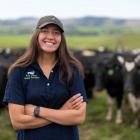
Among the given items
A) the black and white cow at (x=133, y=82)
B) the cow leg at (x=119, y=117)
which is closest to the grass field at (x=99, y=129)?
the cow leg at (x=119, y=117)

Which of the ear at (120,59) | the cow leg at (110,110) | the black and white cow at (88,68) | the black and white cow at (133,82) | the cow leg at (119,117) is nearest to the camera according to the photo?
the black and white cow at (133,82)

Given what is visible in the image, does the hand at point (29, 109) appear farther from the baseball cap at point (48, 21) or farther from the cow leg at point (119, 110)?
the cow leg at point (119, 110)

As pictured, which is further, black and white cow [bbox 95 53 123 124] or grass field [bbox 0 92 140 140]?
black and white cow [bbox 95 53 123 124]

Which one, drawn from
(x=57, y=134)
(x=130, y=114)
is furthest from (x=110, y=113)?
(x=57, y=134)

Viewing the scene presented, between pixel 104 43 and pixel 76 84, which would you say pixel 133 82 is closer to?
pixel 76 84

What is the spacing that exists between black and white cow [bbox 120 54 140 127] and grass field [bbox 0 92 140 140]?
383 mm

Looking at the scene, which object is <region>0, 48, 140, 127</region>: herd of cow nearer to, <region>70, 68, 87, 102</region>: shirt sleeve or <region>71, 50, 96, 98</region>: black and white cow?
<region>71, 50, 96, 98</region>: black and white cow

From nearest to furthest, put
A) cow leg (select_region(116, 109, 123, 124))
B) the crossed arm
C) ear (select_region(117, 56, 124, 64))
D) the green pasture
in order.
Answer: the crossed arm → cow leg (select_region(116, 109, 123, 124)) → ear (select_region(117, 56, 124, 64)) → the green pasture

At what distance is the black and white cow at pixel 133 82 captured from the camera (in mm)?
9883

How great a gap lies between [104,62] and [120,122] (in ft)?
5.68

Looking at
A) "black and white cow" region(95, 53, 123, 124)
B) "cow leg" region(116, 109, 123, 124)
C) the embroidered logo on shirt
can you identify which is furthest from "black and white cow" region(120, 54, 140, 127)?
the embroidered logo on shirt

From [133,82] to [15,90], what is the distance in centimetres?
642

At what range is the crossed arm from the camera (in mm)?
3770

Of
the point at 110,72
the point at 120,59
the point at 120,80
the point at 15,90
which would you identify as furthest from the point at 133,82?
the point at 15,90
